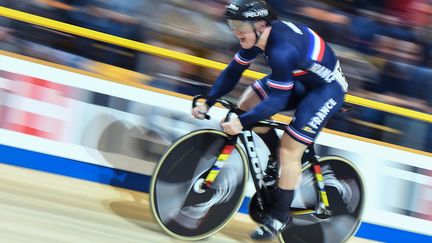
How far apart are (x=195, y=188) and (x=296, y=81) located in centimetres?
90

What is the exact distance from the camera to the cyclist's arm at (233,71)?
4.12 m

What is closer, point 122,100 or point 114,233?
point 114,233

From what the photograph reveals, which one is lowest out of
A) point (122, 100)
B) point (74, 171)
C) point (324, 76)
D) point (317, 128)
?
point (74, 171)

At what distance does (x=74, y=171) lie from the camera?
503 cm

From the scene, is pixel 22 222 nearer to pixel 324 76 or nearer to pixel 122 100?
pixel 122 100

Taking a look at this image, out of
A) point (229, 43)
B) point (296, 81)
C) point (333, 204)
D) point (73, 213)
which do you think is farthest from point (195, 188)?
point (229, 43)

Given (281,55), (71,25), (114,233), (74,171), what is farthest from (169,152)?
(71,25)

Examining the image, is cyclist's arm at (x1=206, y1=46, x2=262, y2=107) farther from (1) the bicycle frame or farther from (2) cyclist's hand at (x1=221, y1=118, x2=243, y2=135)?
(2) cyclist's hand at (x1=221, y1=118, x2=243, y2=135)

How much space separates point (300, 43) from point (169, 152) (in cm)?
100

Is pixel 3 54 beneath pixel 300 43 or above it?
beneath

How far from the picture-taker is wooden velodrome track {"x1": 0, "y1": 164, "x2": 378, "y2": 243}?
3873mm

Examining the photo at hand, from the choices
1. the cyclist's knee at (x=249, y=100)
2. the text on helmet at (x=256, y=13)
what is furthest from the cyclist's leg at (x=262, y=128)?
the text on helmet at (x=256, y=13)

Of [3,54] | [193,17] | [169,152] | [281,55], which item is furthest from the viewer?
[193,17]

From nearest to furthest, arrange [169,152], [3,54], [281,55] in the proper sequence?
[281,55], [169,152], [3,54]
